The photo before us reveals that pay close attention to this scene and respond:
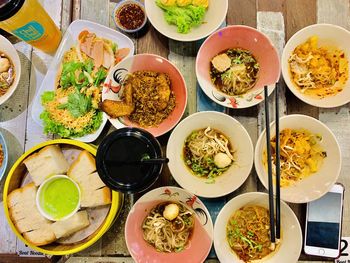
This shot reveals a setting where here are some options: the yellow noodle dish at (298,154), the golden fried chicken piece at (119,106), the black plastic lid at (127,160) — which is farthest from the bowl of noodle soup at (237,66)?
the black plastic lid at (127,160)

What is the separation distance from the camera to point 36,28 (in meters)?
1.87

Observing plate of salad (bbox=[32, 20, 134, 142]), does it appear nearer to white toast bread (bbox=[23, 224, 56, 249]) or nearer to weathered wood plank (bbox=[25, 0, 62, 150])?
weathered wood plank (bbox=[25, 0, 62, 150])

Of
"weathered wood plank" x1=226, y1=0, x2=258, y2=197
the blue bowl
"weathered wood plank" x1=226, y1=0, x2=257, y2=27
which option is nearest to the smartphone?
"weathered wood plank" x1=226, y1=0, x2=258, y2=197

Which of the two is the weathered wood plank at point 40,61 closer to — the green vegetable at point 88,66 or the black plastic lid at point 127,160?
the green vegetable at point 88,66

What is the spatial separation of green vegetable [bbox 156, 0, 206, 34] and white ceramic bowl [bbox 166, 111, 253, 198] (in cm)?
45

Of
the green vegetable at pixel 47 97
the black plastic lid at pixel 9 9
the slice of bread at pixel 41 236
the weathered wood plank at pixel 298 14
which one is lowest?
the slice of bread at pixel 41 236

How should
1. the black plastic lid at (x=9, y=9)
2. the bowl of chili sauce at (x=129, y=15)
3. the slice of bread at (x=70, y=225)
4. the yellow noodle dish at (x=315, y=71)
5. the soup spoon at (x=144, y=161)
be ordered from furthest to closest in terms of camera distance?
the bowl of chili sauce at (x=129, y=15)
the yellow noodle dish at (x=315, y=71)
the slice of bread at (x=70, y=225)
the black plastic lid at (x=9, y=9)
the soup spoon at (x=144, y=161)

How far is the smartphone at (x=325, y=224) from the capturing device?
6.14 feet

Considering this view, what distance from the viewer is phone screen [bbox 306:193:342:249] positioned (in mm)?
1872

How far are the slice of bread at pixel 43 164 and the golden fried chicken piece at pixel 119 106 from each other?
30 centimetres

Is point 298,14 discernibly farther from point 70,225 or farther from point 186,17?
point 70,225

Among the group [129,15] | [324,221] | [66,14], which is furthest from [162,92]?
[324,221]

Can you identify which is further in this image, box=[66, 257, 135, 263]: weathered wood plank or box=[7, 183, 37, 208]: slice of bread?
box=[66, 257, 135, 263]: weathered wood plank

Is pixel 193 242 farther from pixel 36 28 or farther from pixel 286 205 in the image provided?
pixel 36 28
